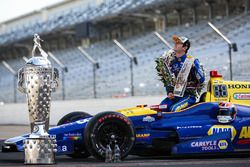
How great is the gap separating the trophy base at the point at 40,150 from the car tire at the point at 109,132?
1.72 ft

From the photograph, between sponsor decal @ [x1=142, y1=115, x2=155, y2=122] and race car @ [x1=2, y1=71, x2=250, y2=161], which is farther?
sponsor decal @ [x1=142, y1=115, x2=155, y2=122]

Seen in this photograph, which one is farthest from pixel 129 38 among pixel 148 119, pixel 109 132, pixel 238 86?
pixel 109 132

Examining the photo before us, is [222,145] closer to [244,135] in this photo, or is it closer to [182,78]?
[244,135]

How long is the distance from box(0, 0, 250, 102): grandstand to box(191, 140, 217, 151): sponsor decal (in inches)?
225

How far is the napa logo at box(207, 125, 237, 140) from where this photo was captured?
26.0 feet

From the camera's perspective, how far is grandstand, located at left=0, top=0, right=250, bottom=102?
60.7ft

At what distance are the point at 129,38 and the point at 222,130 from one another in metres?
23.7

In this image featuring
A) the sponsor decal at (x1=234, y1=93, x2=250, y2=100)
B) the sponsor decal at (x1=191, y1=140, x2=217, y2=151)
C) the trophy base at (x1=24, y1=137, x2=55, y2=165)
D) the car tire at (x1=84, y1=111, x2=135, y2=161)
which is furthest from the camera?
the sponsor decal at (x1=234, y1=93, x2=250, y2=100)

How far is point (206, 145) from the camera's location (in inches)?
310

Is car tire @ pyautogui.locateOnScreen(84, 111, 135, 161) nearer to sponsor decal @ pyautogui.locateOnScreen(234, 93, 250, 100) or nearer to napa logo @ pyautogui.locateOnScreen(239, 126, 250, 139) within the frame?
napa logo @ pyautogui.locateOnScreen(239, 126, 250, 139)

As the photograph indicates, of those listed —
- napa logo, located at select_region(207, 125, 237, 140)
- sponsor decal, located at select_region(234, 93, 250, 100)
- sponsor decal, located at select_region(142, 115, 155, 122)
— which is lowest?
napa logo, located at select_region(207, 125, 237, 140)

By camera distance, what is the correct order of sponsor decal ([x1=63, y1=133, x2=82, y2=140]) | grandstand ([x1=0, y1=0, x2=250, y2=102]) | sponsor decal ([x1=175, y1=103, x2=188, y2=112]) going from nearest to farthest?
sponsor decal ([x1=63, y1=133, x2=82, y2=140])
sponsor decal ([x1=175, y1=103, x2=188, y2=112])
grandstand ([x1=0, y1=0, x2=250, y2=102])

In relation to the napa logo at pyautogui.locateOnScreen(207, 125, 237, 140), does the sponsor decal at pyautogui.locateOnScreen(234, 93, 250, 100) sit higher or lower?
higher

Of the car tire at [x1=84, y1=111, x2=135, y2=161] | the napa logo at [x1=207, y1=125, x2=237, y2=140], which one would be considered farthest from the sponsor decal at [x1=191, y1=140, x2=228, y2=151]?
the car tire at [x1=84, y1=111, x2=135, y2=161]
